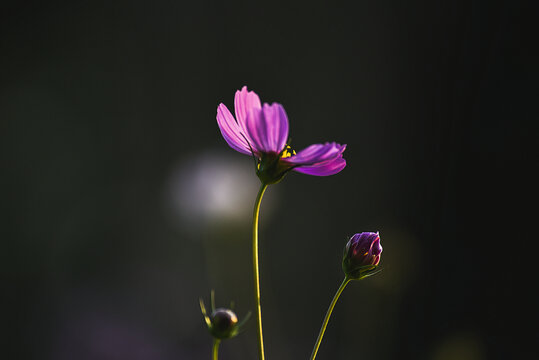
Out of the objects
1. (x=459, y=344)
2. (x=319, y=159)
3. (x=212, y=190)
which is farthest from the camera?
(x=212, y=190)

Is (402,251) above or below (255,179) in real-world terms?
below

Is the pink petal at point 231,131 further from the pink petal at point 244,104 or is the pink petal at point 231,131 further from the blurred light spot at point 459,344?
the blurred light spot at point 459,344

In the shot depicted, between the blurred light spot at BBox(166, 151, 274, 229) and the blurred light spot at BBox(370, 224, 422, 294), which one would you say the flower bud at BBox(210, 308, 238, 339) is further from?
the blurred light spot at BBox(166, 151, 274, 229)

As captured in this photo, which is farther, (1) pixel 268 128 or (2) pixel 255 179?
(2) pixel 255 179

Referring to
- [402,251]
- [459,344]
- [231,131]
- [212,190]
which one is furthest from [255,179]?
[231,131]

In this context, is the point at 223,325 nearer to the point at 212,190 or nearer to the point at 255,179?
the point at 212,190

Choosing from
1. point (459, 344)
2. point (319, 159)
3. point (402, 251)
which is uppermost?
point (319, 159)

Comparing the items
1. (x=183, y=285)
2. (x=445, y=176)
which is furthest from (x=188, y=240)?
(x=445, y=176)

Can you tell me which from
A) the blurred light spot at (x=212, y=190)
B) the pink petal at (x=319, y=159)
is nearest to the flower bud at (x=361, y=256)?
the pink petal at (x=319, y=159)
